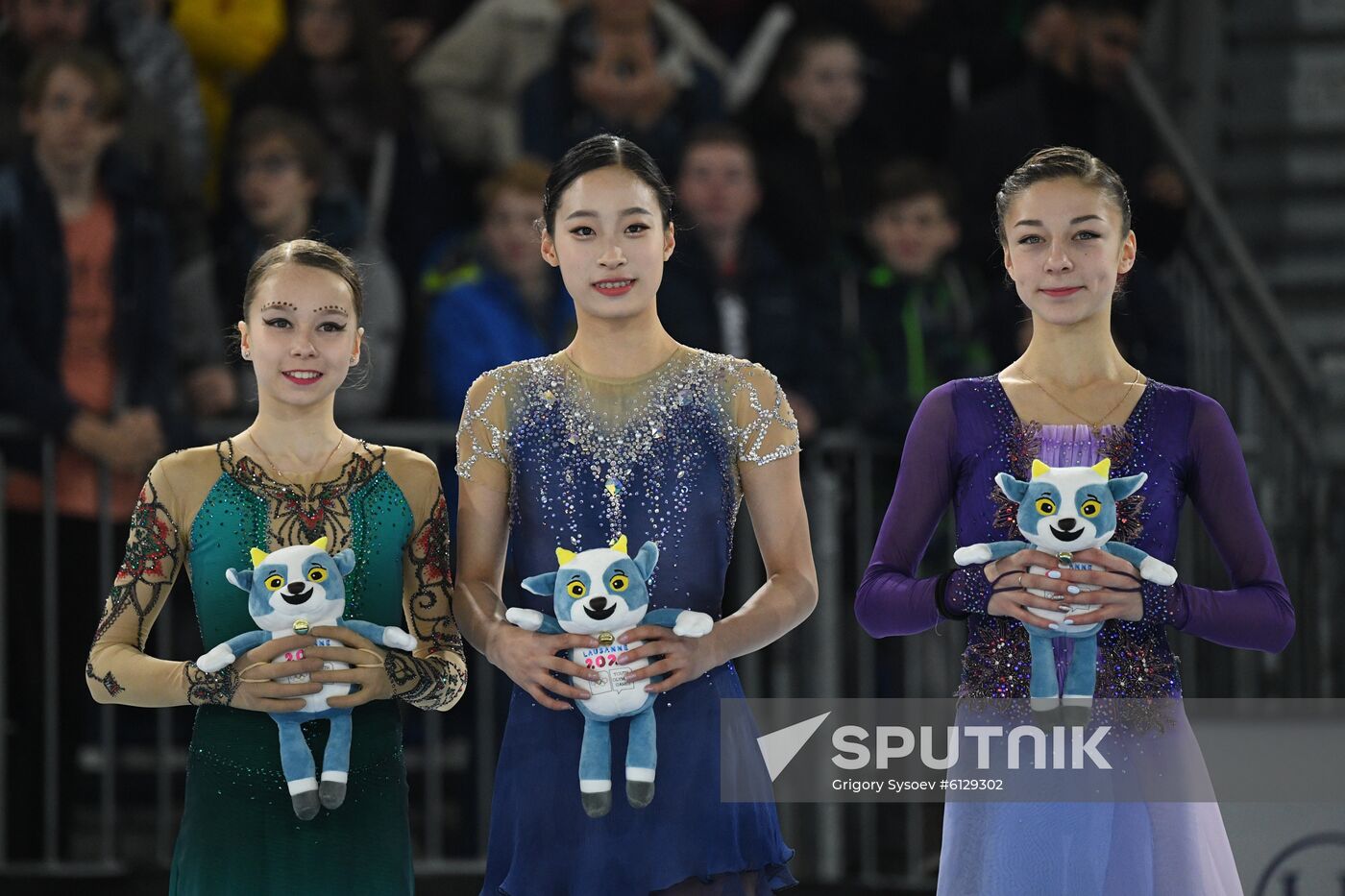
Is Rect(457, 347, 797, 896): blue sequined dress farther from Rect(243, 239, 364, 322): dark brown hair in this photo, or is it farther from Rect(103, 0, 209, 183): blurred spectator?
Rect(103, 0, 209, 183): blurred spectator

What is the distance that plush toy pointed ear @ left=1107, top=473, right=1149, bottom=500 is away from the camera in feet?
9.71

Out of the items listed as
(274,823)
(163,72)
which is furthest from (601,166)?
(163,72)

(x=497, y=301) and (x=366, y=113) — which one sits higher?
(x=366, y=113)

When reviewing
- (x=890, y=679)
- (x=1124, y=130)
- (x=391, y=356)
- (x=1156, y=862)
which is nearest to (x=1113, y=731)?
(x=1156, y=862)

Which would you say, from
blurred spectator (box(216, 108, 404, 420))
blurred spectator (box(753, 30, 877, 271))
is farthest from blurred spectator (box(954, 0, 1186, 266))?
blurred spectator (box(216, 108, 404, 420))

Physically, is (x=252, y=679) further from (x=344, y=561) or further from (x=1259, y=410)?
(x=1259, y=410)

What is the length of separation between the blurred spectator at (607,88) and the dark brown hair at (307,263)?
261 centimetres

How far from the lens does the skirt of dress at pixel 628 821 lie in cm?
302

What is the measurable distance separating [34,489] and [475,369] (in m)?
1.22

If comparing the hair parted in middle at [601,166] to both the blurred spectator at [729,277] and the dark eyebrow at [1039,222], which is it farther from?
the blurred spectator at [729,277]

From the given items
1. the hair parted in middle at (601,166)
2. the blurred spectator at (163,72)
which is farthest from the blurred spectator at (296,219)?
the hair parted in middle at (601,166)

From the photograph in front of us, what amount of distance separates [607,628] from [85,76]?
3.09m

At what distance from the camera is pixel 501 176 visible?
18.3 feet

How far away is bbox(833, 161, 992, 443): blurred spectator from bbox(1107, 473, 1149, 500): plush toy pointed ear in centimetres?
230
